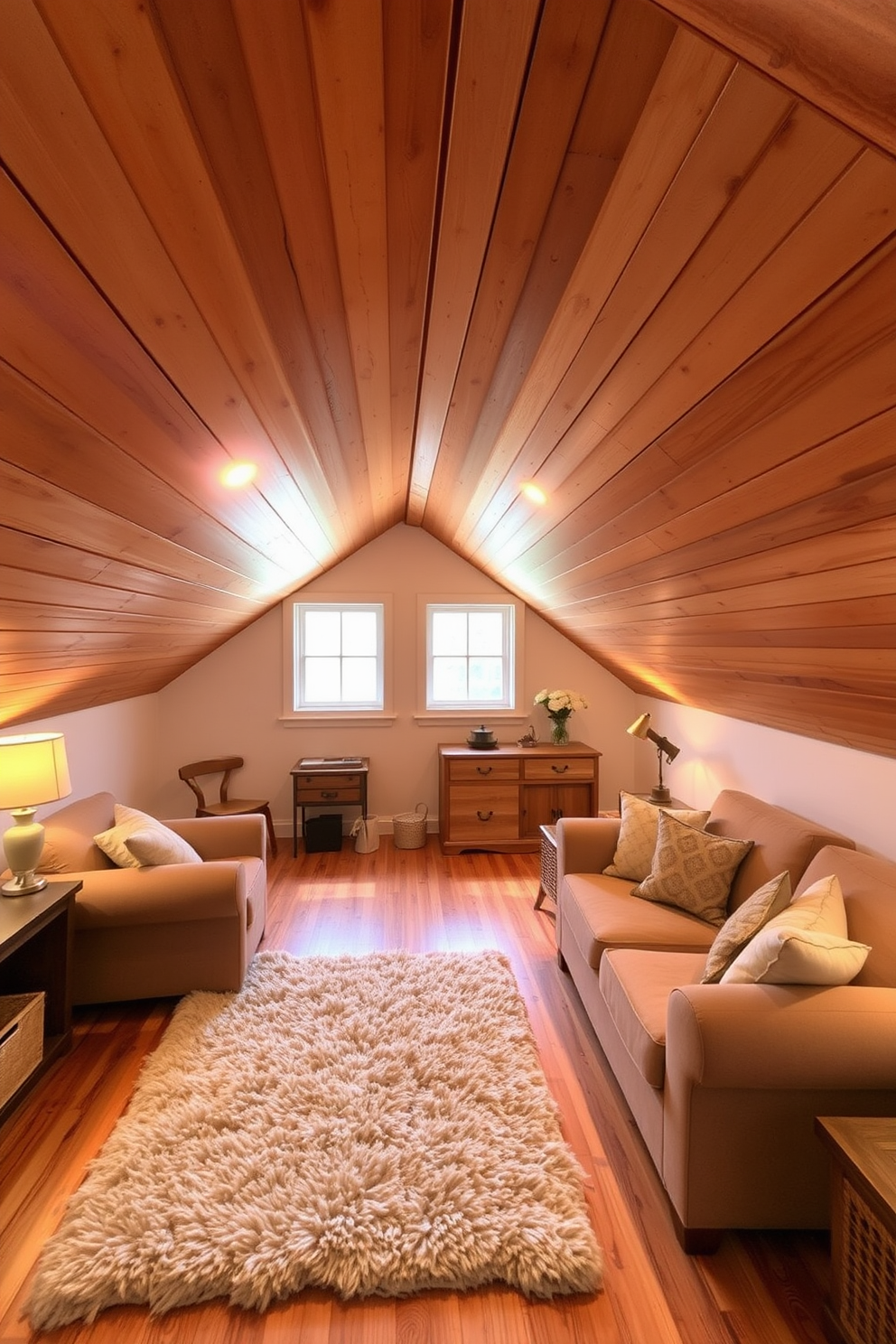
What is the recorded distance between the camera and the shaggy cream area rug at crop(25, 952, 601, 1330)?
140cm

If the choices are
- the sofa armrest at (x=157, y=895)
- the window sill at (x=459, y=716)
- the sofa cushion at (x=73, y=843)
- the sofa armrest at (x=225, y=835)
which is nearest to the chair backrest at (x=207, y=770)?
the sofa armrest at (x=225, y=835)

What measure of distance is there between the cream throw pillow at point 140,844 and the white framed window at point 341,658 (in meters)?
2.08

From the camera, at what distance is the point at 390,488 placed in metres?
3.19

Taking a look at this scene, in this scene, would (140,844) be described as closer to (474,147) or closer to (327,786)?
(327,786)

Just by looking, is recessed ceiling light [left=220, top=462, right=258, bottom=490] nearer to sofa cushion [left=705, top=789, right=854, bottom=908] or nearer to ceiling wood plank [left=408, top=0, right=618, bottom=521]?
ceiling wood plank [left=408, top=0, right=618, bottom=521]

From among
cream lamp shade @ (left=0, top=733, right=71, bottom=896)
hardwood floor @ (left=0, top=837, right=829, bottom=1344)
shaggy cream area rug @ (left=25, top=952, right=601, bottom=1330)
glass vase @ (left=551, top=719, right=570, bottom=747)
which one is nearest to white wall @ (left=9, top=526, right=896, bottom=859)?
glass vase @ (left=551, top=719, right=570, bottom=747)

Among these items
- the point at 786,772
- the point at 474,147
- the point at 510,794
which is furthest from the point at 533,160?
the point at 510,794

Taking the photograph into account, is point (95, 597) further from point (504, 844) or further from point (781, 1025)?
point (504, 844)

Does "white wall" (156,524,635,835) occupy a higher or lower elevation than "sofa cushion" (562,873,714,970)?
higher

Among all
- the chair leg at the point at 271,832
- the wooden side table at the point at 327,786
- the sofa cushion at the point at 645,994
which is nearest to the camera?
the sofa cushion at the point at 645,994

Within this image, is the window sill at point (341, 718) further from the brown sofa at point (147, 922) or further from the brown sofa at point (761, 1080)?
the brown sofa at point (761, 1080)

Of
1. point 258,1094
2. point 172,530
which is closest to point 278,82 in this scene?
point 172,530

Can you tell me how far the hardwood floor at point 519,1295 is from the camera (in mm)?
1312

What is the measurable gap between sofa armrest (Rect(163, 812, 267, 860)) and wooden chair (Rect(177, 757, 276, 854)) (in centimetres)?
97
